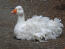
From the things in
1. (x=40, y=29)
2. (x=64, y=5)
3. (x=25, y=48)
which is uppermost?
(x=64, y=5)

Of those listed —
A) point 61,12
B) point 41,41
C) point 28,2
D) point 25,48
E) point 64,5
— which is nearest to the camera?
point 25,48

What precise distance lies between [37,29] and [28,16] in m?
3.06

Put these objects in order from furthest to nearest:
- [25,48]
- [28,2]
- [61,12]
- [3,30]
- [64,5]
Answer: [28,2]
[64,5]
[61,12]
[3,30]
[25,48]

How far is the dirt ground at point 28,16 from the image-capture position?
688cm

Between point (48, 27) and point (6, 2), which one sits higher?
point (6, 2)

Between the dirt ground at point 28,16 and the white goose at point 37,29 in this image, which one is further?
the white goose at point 37,29

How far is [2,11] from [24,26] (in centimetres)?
431

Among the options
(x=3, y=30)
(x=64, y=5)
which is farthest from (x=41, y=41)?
(x=64, y=5)

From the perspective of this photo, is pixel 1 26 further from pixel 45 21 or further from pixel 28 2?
pixel 28 2

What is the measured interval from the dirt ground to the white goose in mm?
208

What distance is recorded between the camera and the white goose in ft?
24.1

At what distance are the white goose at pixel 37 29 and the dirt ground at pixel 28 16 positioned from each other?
8.2 inches

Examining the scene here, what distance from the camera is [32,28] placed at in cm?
742

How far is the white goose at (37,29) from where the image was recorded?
289 inches
